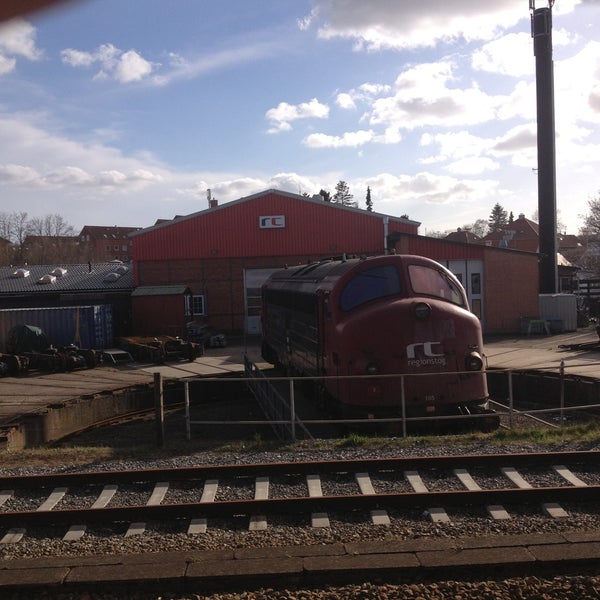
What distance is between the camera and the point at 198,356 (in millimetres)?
24859

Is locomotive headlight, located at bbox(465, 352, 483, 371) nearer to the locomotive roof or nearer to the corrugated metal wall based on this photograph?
the locomotive roof

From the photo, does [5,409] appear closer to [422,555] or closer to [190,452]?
[190,452]

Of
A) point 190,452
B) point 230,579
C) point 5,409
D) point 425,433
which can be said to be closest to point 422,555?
point 230,579

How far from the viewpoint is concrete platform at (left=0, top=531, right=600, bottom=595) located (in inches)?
195

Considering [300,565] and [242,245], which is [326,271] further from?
[242,245]

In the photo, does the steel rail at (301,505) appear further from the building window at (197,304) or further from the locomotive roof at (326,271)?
the building window at (197,304)

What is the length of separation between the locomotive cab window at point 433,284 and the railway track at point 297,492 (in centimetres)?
359

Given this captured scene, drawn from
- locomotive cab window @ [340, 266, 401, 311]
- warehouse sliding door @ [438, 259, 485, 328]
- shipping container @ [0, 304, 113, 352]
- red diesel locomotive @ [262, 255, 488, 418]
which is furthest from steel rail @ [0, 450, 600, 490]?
warehouse sliding door @ [438, 259, 485, 328]

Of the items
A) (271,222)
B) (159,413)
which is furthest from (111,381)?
(271,222)

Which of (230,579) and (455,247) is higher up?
(455,247)

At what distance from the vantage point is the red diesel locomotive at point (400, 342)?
1008cm

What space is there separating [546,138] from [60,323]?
27065 millimetres

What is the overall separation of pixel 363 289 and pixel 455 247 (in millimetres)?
20651

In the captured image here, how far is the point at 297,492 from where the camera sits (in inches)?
272
